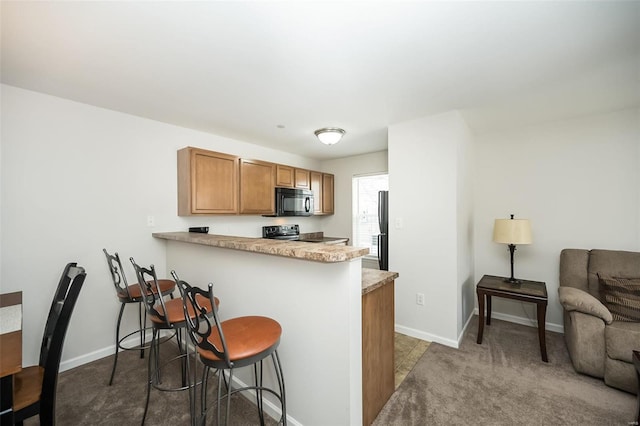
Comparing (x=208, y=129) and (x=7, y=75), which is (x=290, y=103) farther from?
(x=7, y=75)

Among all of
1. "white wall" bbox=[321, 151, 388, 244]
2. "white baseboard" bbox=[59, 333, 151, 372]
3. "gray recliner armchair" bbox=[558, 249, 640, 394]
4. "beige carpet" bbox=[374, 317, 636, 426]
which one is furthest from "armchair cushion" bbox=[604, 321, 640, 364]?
"white baseboard" bbox=[59, 333, 151, 372]

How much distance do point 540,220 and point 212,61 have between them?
383 centimetres

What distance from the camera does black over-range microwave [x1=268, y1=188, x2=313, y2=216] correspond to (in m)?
3.98

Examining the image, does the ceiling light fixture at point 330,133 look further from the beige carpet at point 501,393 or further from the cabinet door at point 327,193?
the beige carpet at point 501,393

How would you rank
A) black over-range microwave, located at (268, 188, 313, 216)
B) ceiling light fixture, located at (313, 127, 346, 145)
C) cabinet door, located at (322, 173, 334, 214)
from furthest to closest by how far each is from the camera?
cabinet door, located at (322, 173, 334, 214) < black over-range microwave, located at (268, 188, 313, 216) < ceiling light fixture, located at (313, 127, 346, 145)

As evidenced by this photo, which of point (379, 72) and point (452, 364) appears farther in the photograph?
point (452, 364)

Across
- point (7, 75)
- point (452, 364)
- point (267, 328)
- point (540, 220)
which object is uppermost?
point (7, 75)

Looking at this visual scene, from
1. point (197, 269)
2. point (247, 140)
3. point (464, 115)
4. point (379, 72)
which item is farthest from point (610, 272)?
point (247, 140)

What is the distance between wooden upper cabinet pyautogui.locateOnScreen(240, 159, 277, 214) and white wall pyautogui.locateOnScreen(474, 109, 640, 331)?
2.88m

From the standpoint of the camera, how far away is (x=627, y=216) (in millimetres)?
2680

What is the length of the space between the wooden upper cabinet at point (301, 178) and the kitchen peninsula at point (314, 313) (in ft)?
8.30

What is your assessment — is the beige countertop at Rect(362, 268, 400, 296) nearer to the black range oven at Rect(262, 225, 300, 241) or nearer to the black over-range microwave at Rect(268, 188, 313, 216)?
the black over-range microwave at Rect(268, 188, 313, 216)

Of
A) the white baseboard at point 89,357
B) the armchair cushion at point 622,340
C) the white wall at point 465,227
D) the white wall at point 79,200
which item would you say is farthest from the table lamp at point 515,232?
the white baseboard at point 89,357

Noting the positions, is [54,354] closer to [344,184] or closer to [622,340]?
[622,340]
